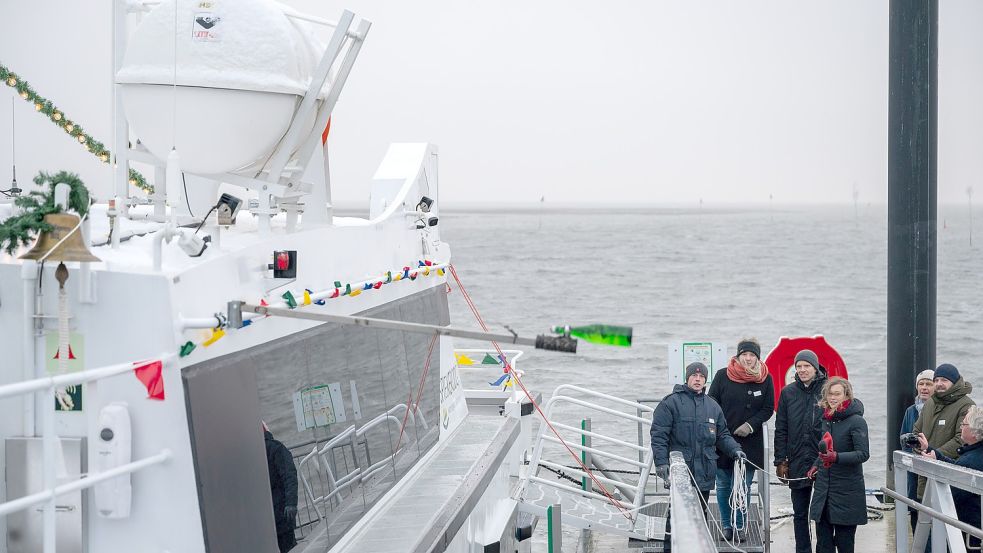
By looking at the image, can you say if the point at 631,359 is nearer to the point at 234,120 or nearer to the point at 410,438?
the point at 410,438

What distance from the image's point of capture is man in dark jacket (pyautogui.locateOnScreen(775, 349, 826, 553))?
8.09 m

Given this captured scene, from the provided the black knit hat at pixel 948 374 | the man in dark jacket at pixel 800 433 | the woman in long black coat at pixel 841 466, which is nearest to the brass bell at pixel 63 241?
the woman in long black coat at pixel 841 466

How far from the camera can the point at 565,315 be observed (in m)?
55.2

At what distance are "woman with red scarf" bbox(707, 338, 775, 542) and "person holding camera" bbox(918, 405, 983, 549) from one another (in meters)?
1.60

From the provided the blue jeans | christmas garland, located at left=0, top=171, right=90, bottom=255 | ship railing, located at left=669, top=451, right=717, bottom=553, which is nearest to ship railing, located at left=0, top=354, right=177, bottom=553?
christmas garland, located at left=0, top=171, right=90, bottom=255

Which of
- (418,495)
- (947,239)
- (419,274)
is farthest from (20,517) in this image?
(947,239)

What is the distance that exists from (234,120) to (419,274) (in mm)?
2923

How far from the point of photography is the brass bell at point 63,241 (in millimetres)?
4137

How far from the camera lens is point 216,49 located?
5.23 metres

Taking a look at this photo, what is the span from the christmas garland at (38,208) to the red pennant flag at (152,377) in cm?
63

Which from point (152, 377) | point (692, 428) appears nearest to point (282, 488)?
point (152, 377)

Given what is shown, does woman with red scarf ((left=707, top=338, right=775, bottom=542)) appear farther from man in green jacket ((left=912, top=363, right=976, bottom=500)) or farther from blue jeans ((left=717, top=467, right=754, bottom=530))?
man in green jacket ((left=912, top=363, right=976, bottom=500))

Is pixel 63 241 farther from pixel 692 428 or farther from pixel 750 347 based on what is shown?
pixel 750 347

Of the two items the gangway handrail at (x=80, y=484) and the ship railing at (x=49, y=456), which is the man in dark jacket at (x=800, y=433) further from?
the ship railing at (x=49, y=456)
